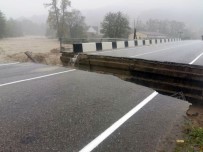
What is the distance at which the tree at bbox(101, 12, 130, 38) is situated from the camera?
6625cm

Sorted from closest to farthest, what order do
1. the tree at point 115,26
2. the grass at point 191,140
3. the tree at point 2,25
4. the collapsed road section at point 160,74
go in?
1. the grass at point 191,140
2. the collapsed road section at point 160,74
3. the tree at point 115,26
4. the tree at point 2,25

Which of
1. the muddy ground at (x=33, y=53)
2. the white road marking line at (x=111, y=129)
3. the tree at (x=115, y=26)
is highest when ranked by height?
the tree at (x=115, y=26)

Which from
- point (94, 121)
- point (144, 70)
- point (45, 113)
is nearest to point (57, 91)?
point (45, 113)

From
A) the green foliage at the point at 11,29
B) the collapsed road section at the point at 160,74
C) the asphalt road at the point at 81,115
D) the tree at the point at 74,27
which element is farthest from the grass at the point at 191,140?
the green foliage at the point at 11,29

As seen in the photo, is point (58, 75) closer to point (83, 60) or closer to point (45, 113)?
point (83, 60)

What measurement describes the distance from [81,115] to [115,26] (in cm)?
6315

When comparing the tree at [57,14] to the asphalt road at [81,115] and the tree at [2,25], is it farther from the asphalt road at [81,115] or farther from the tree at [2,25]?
the asphalt road at [81,115]

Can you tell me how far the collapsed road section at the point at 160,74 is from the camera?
709 cm

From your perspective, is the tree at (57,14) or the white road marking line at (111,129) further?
the tree at (57,14)

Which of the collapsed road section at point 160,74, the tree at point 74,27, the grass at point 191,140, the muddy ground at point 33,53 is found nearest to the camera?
the grass at point 191,140

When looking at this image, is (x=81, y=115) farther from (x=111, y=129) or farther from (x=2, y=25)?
(x=2, y=25)

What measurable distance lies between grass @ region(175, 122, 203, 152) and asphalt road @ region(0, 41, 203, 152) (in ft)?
0.87

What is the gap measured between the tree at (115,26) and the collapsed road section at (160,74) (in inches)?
2262

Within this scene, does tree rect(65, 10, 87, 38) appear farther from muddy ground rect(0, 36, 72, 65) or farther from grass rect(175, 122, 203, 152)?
grass rect(175, 122, 203, 152)
